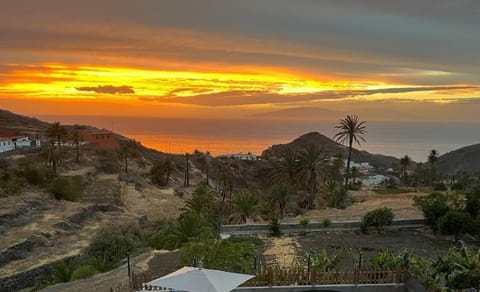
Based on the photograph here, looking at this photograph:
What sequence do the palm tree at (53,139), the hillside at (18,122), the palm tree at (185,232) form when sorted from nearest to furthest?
the palm tree at (185,232) → the palm tree at (53,139) → the hillside at (18,122)

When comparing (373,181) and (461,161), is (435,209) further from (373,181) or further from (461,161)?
(461,161)

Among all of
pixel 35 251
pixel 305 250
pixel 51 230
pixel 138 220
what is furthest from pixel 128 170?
pixel 305 250

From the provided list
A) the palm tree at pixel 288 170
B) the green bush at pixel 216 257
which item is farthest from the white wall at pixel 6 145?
the green bush at pixel 216 257

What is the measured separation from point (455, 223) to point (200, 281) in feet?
42.1

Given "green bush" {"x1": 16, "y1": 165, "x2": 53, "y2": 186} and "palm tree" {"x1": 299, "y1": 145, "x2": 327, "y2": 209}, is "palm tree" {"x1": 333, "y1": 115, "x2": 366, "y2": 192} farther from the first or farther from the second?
"green bush" {"x1": 16, "y1": 165, "x2": 53, "y2": 186}

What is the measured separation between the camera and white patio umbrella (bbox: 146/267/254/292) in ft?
33.1

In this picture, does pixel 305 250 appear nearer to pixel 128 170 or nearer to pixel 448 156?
pixel 128 170

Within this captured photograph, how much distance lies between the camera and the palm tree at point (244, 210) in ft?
82.6

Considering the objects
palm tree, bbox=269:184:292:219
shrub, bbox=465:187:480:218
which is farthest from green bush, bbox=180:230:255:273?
palm tree, bbox=269:184:292:219

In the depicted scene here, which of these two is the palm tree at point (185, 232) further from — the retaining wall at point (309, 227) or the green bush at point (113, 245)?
the green bush at point (113, 245)

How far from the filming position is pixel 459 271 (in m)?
10.6

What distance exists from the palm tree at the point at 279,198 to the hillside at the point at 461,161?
287ft

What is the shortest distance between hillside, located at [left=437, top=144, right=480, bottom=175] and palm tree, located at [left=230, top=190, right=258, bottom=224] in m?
93.9

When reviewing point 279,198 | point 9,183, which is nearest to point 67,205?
point 9,183
